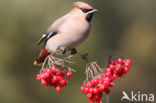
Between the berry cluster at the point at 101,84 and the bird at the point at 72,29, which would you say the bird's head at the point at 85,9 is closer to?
the bird at the point at 72,29

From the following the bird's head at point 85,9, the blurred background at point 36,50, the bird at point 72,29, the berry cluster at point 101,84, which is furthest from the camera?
the blurred background at point 36,50

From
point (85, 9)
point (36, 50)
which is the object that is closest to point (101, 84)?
point (85, 9)

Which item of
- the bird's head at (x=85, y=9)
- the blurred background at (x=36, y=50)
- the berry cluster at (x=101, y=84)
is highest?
the bird's head at (x=85, y=9)

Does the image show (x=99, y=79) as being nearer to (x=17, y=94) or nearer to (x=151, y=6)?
(x=17, y=94)

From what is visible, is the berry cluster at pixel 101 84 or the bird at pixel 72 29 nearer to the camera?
the berry cluster at pixel 101 84

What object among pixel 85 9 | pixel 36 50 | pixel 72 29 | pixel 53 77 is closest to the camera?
pixel 53 77

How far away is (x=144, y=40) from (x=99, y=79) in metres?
4.58

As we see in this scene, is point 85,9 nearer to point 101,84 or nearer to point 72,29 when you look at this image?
point 72,29

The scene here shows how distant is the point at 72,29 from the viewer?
2.86m

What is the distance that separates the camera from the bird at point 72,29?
277 centimetres

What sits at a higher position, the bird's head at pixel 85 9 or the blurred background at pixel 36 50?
the bird's head at pixel 85 9

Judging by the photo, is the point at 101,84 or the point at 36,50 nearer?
the point at 101,84

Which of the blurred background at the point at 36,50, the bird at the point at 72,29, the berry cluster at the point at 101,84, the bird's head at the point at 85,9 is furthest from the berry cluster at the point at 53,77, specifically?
the blurred background at the point at 36,50

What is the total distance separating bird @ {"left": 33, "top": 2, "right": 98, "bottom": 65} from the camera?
277cm
